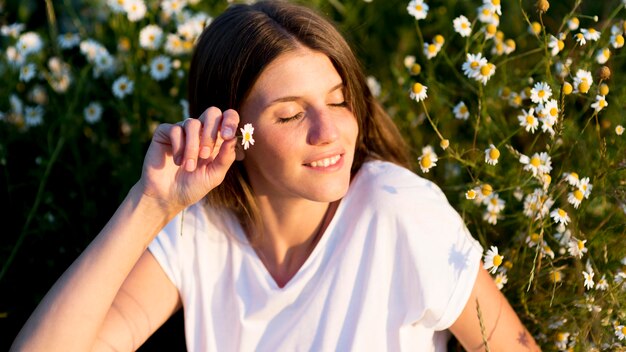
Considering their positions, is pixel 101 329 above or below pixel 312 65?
below

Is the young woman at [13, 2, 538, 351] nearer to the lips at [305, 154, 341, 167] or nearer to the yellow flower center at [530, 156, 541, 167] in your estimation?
the lips at [305, 154, 341, 167]

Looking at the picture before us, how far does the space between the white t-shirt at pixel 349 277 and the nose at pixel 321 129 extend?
236mm

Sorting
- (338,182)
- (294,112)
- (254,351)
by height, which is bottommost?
(254,351)

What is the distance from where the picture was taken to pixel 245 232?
6.29 ft

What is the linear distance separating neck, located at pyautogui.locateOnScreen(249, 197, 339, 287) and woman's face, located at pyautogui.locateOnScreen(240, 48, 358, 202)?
0.60ft

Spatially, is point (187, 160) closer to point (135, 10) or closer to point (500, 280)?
point (500, 280)

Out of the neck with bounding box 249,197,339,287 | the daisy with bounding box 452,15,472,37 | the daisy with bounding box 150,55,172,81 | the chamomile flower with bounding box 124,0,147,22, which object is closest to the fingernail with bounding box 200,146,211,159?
the neck with bounding box 249,197,339,287

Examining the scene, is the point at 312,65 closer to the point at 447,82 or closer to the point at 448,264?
the point at 448,264

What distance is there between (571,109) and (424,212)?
2.55ft

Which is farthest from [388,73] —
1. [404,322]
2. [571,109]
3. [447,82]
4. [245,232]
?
Result: [404,322]

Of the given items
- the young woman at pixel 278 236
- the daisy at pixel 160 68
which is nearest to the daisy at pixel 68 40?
the daisy at pixel 160 68

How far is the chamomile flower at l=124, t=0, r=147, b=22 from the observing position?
8.31 ft

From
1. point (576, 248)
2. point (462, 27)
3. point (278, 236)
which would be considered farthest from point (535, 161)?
point (278, 236)

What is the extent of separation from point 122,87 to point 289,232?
965 mm
